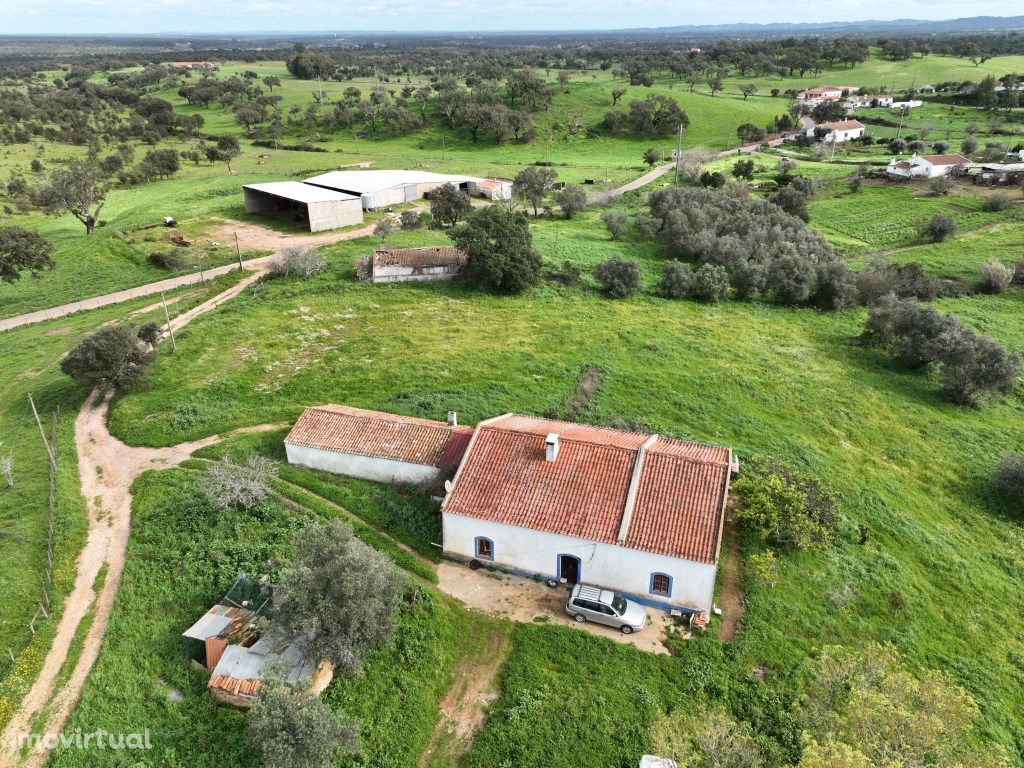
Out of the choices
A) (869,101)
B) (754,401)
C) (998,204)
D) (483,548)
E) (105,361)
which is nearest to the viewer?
(483,548)

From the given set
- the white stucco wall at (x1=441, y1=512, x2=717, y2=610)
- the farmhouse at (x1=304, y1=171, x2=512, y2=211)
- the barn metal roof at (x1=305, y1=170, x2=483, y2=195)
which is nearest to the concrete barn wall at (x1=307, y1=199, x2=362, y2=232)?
the farmhouse at (x1=304, y1=171, x2=512, y2=211)

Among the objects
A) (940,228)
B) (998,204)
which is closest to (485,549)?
(940,228)

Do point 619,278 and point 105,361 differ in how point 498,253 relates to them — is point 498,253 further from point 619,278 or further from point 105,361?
point 105,361

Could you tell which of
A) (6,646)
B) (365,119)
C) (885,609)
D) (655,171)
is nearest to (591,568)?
(885,609)

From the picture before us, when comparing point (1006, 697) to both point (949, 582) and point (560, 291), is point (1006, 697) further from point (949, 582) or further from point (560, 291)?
point (560, 291)

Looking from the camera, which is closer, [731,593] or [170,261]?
[731,593]

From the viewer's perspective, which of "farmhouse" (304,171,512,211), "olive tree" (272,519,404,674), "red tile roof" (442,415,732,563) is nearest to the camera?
"olive tree" (272,519,404,674)

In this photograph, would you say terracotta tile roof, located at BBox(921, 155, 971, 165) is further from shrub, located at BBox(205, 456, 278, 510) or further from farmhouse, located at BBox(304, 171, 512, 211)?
shrub, located at BBox(205, 456, 278, 510)
